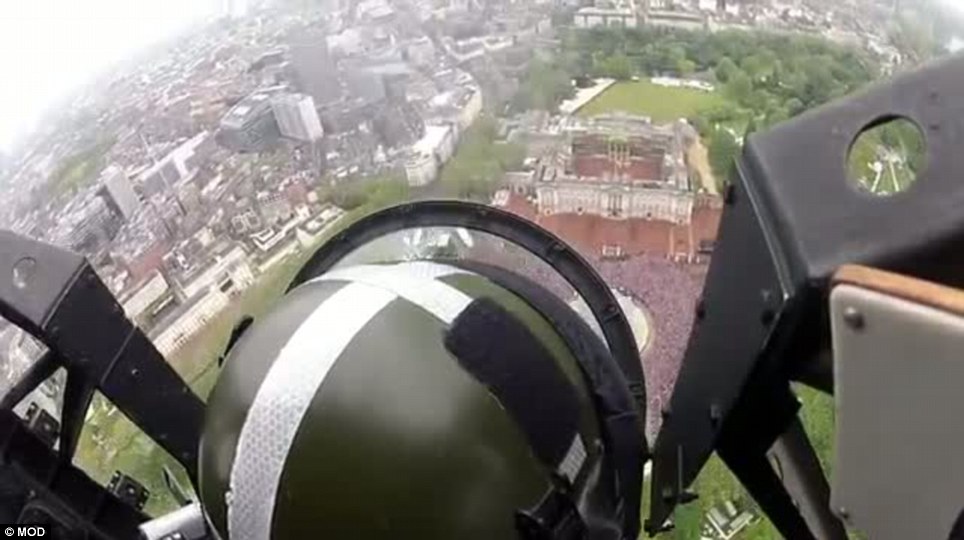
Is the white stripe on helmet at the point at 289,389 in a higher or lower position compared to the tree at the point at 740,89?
higher

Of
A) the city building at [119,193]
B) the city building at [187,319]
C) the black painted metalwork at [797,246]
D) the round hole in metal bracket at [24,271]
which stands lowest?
the city building at [187,319]

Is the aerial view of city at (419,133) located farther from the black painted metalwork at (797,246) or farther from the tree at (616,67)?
the black painted metalwork at (797,246)

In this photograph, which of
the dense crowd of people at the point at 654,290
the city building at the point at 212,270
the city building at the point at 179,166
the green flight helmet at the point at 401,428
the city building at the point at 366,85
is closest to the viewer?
the green flight helmet at the point at 401,428

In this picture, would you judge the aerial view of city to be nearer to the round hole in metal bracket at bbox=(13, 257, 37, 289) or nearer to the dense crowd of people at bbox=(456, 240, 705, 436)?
the dense crowd of people at bbox=(456, 240, 705, 436)

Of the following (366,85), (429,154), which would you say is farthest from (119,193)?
(366,85)

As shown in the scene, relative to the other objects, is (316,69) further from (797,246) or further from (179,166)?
(797,246)

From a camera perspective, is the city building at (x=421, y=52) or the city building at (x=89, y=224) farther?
the city building at (x=421, y=52)

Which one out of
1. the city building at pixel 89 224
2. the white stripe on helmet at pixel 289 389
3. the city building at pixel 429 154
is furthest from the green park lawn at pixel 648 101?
the white stripe on helmet at pixel 289 389
